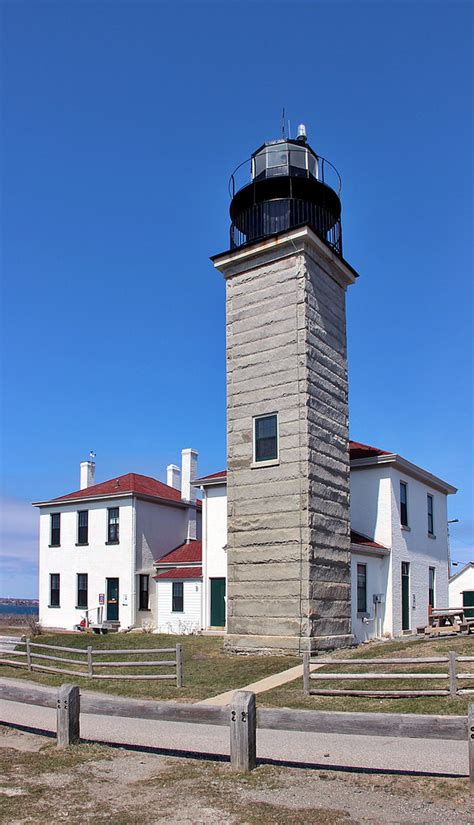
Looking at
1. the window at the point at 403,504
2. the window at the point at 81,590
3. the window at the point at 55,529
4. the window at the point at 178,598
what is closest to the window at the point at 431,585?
the window at the point at 403,504

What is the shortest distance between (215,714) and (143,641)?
18.0 metres

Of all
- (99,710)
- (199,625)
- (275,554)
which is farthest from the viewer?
(199,625)

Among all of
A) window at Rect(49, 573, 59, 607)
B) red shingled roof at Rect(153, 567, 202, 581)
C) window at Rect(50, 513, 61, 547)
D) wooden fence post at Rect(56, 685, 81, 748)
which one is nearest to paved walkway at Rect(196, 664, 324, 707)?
wooden fence post at Rect(56, 685, 81, 748)

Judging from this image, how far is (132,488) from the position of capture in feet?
110

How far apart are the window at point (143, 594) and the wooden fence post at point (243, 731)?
25.3 meters

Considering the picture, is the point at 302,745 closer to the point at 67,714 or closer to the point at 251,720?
the point at 251,720

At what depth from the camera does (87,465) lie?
37969 mm

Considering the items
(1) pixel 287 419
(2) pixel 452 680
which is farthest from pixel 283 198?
(2) pixel 452 680

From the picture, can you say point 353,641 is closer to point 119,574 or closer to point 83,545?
point 119,574

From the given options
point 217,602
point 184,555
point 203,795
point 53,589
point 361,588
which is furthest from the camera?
point 53,589

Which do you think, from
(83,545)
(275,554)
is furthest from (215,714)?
(83,545)

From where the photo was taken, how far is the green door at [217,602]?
27.7 m

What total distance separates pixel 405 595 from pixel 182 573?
8798 mm

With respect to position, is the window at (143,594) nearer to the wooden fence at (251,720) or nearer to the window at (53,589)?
the window at (53,589)
